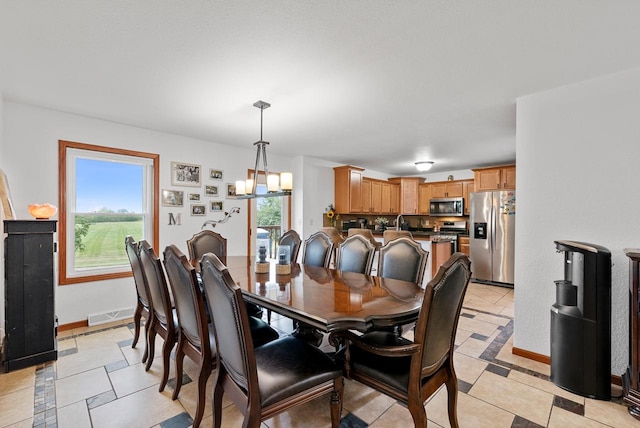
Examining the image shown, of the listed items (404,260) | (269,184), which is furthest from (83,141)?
(404,260)

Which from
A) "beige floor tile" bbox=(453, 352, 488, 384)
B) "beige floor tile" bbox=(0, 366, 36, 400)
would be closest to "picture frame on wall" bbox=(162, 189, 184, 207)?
"beige floor tile" bbox=(0, 366, 36, 400)

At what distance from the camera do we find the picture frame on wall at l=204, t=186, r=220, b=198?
4445 mm

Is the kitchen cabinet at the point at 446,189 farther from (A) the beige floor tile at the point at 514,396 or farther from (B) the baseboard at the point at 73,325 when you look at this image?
(B) the baseboard at the point at 73,325

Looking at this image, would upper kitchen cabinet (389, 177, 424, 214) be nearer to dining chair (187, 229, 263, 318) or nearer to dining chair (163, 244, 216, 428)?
dining chair (187, 229, 263, 318)

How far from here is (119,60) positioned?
2.19 m

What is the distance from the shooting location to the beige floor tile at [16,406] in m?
1.86

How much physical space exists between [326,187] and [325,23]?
4.35 meters

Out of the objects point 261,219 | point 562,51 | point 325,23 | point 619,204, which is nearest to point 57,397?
point 325,23

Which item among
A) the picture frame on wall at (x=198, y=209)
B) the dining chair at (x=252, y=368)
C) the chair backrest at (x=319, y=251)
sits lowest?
the dining chair at (x=252, y=368)

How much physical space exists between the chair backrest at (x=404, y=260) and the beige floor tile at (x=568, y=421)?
1.13 meters

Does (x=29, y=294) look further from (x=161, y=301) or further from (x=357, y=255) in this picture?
(x=357, y=255)

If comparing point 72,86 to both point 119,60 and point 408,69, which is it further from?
point 408,69

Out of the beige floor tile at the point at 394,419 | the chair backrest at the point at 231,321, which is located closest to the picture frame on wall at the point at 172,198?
the chair backrest at the point at 231,321

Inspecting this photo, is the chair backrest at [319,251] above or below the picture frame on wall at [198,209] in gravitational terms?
below
